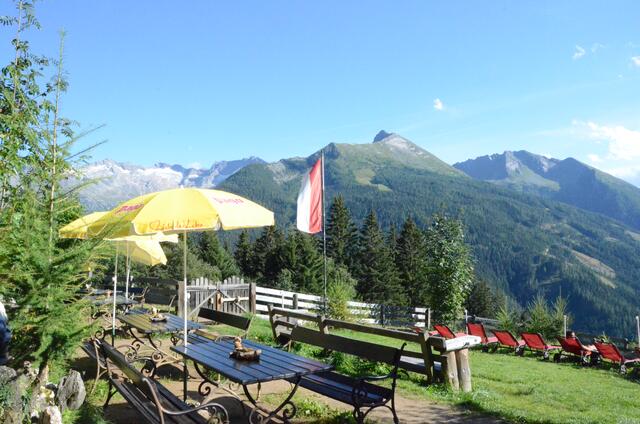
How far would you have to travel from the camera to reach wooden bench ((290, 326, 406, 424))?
→ 4.77 m

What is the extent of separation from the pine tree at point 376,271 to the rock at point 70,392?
179 ft

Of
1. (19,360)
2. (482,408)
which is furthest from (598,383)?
(19,360)

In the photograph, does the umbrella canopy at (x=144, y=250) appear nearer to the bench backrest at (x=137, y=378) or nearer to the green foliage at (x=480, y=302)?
the bench backrest at (x=137, y=378)

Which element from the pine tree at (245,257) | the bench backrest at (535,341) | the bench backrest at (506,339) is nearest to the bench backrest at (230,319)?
the bench backrest at (506,339)

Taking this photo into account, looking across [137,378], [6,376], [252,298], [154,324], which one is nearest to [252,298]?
[252,298]

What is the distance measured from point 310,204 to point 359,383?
7.83 metres

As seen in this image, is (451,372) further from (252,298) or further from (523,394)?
(252,298)

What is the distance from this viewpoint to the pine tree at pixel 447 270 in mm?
22188

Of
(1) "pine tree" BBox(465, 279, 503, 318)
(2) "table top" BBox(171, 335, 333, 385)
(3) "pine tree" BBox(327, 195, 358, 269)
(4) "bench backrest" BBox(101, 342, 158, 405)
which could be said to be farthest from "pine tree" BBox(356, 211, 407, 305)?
(4) "bench backrest" BBox(101, 342, 158, 405)

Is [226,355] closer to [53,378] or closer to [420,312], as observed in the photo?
[53,378]

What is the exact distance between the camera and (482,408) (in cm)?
632

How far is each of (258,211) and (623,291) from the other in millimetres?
184737

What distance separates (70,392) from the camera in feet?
16.6

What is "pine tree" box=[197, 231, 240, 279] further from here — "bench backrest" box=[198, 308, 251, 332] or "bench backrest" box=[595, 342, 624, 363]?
"bench backrest" box=[198, 308, 251, 332]
